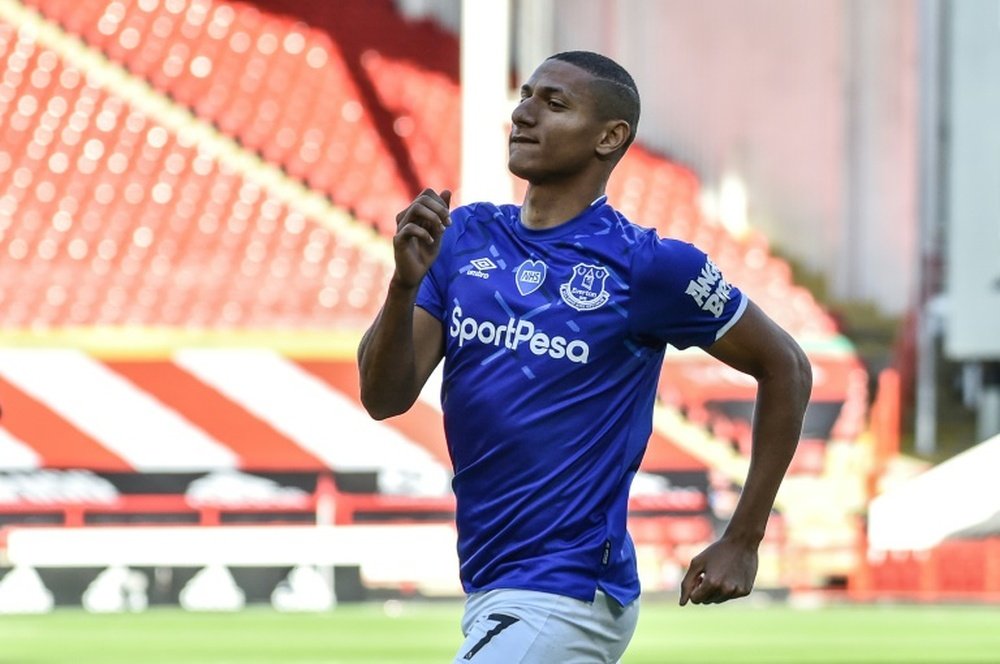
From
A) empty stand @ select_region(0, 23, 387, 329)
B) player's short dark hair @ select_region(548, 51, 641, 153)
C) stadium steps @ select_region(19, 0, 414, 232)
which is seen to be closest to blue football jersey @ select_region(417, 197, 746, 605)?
player's short dark hair @ select_region(548, 51, 641, 153)

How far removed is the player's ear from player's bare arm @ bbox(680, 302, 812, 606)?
0.44 meters

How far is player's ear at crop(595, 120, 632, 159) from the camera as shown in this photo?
404 cm

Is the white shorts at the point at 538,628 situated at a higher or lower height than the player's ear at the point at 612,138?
lower

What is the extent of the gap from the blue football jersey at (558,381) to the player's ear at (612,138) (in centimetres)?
16

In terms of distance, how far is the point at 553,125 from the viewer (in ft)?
13.0

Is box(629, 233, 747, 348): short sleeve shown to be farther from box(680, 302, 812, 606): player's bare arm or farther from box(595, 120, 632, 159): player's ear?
box(595, 120, 632, 159): player's ear

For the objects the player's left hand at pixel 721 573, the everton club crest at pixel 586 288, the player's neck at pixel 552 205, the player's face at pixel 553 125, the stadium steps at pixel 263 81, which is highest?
the stadium steps at pixel 263 81

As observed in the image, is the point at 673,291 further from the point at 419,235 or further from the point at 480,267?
the point at 419,235

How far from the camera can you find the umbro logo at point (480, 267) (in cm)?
397

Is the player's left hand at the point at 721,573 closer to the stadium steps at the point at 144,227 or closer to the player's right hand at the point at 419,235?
the player's right hand at the point at 419,235

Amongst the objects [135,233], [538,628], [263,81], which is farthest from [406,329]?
[263,81]

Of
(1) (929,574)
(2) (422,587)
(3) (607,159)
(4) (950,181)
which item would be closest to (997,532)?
(1) (929,574)

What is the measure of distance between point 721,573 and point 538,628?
0.41 m

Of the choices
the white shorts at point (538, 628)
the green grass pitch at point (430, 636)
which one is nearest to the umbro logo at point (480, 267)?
the white shorts at point (538, 628)
